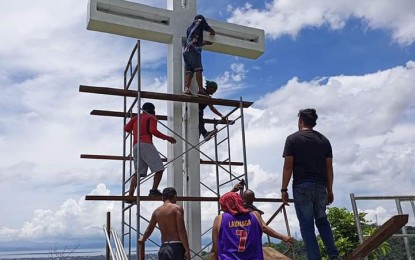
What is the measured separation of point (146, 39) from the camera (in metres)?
8.33

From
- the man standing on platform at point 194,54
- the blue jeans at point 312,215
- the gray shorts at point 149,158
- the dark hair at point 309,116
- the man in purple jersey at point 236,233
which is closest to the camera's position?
the man in purple jersey at point 236,233

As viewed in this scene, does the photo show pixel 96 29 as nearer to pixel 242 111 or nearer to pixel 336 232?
pixel 242 111

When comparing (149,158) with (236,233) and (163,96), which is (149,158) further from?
(236,233)

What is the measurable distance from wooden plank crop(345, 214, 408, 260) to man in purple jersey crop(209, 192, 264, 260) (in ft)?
2.82

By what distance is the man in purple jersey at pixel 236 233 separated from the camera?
12.6 ft

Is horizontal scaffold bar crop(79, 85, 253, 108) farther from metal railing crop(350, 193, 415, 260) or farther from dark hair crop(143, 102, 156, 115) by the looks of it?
metal railing crop(350, 193, 415, 260)

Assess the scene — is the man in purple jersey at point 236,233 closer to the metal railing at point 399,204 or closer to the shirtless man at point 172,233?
the shirtless man at point 172,233

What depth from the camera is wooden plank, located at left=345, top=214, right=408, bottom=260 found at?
3.73 meters

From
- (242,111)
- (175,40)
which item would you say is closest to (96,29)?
(175,40)

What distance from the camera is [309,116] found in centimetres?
467

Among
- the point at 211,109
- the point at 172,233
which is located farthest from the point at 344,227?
the point at 172,233

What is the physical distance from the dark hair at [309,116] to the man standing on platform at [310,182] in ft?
0.40

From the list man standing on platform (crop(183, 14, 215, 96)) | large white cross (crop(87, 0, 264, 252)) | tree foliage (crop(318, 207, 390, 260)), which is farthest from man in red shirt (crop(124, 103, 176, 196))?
tree foliage (crop(318, 207, 390, 260))

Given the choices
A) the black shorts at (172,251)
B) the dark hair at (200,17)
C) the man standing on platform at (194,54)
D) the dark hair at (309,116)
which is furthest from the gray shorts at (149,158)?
the dark hair at (309,116)
